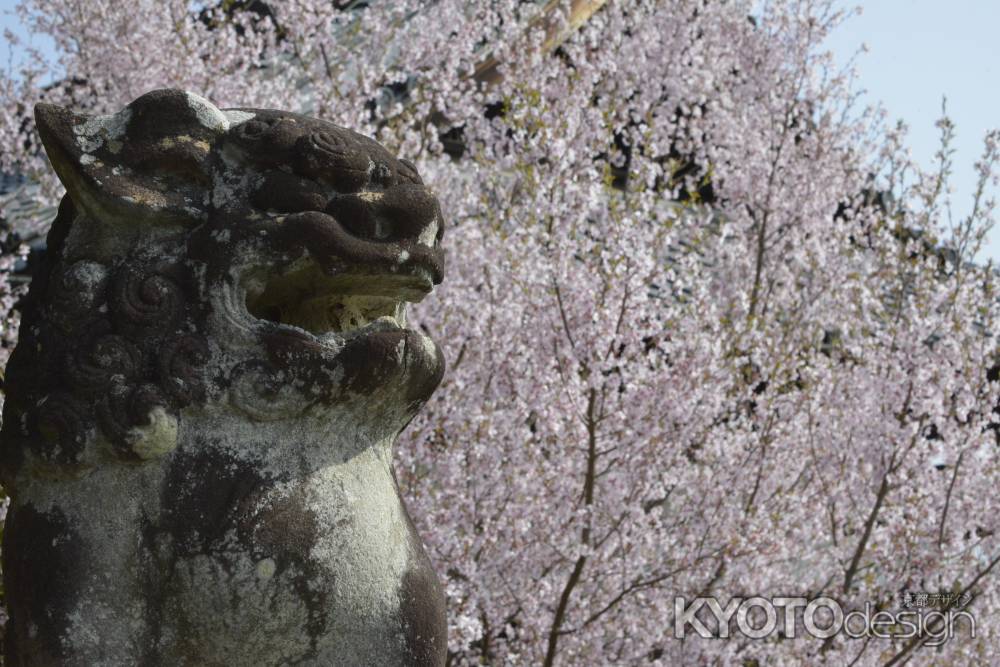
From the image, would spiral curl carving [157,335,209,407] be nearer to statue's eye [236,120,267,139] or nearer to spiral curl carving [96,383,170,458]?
spiral curl carving [96,383,170,458]

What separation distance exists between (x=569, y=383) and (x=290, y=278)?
3377 millimetres

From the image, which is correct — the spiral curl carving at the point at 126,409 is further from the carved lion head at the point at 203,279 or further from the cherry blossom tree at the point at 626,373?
the cherry blossom tree at the point at 626,373

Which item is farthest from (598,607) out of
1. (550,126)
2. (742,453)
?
(550,126)

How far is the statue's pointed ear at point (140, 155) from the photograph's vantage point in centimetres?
222

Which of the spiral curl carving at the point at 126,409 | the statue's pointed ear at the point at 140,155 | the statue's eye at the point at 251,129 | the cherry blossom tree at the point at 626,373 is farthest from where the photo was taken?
the cherry blossom tree at the point at 626,373

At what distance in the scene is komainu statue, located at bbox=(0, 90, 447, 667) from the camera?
6.88 feet

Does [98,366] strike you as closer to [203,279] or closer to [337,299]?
[203,279]

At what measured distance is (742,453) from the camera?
627cm

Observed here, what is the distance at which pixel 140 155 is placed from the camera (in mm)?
2266

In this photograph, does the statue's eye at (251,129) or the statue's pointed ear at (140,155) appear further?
the statue's eye at (251,129)

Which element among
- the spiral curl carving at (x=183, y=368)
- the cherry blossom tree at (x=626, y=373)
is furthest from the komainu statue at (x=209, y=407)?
the cherry blossom tree at (x=626, y=373)

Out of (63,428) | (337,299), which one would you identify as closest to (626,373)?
(337,299)

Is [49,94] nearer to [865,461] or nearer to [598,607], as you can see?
[598,607]

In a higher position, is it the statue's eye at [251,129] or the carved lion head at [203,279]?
the statue's eye at [251,129]
